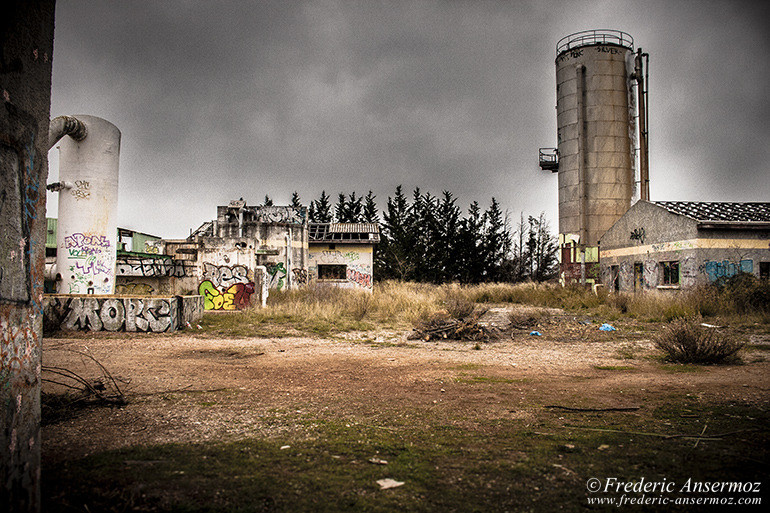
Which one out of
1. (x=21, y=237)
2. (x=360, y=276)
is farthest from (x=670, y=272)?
(x=21, y=237)

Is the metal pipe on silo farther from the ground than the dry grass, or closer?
farther from the ground

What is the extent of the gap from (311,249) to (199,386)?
73.5ft

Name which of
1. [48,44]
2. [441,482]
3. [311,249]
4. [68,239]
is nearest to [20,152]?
[48,44]

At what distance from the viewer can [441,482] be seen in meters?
2.68

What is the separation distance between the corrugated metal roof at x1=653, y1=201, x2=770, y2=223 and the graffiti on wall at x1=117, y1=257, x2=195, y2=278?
21.6m

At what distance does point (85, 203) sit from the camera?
11.8 m

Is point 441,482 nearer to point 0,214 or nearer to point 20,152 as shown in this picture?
point 0,214

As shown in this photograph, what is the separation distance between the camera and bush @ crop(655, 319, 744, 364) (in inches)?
265

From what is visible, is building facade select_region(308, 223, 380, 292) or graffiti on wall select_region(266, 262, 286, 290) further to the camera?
building facade select_region(308, 223, 380, 292)

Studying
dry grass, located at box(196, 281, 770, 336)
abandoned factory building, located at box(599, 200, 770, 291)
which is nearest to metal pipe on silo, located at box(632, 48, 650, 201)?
abandoned factory building, located at box(599, 200, 770, 291)

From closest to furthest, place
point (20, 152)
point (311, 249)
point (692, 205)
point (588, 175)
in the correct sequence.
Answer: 1. point (20, 152)
2. point (692, 205)
3. point (588, 175)
4. point (311, 249)

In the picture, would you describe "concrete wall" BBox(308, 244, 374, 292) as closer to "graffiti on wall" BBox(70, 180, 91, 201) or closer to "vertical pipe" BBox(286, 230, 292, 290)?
"vertical pipe" BBox(286, 230, 292, 290)

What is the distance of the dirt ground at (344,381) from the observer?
3828 millimetres

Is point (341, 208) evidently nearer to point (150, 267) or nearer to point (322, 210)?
point (322, 210)
